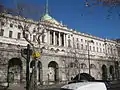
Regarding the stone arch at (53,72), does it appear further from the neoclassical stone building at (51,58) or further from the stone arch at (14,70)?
the stone arch at (14,70)

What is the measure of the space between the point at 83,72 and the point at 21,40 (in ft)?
82.1

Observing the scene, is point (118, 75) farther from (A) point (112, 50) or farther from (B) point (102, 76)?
(A) point (112, 50)

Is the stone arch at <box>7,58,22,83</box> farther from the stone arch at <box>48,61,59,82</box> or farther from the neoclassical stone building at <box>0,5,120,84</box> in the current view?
the stone arch at <box>48,61,59,82</box>

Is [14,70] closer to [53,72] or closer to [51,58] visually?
[51,58]

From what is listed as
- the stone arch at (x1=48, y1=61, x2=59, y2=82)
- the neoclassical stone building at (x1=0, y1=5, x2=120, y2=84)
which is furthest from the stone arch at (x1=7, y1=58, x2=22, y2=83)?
the stone arch at (x1=48, y1=61, x2=59, y2=82)

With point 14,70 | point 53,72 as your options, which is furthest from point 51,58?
point 14,70

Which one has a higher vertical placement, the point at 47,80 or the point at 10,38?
the point at 10,38

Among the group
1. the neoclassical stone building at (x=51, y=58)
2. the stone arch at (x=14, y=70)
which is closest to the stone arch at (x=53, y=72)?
the neoclassical stone building at (x=51, y=58)

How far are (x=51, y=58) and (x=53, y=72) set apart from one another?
4.24 meters

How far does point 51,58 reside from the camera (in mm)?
42906

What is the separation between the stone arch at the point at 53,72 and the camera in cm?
4437

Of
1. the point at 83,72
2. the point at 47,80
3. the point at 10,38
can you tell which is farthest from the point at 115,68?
the point at 10,38

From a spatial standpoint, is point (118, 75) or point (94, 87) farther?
point (118, 75)

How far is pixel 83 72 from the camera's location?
51250mm
